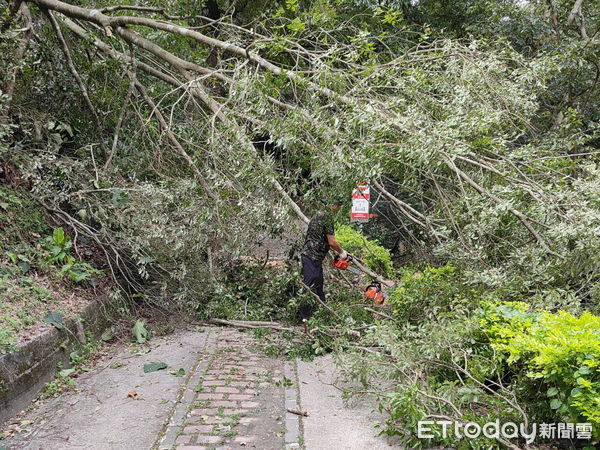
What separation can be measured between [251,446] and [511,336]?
222cm

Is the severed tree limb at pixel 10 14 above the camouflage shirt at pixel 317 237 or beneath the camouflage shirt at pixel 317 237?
above

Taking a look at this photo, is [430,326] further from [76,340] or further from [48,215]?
[48,215]

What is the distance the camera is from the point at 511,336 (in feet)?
13.2

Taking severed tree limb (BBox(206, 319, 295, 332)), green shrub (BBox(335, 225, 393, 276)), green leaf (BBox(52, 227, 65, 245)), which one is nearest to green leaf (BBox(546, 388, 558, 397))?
severed tree limb (BBox(206, 319, 295, 332))

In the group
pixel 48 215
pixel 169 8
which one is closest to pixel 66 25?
pixel 169 8

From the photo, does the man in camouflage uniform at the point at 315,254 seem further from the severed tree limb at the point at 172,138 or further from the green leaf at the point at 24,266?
the green leaf at the point at 24,266

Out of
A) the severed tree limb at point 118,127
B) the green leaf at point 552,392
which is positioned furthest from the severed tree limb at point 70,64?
the green leaf at point 552,392

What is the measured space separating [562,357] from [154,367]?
13.7 ft

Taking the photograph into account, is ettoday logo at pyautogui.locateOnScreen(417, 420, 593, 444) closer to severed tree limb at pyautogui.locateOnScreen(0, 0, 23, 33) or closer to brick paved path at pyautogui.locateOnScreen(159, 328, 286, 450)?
brick paved path at pyautogui.locateOnScreen(159, 328, 286, 450)

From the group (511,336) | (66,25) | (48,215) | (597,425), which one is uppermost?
(66,25)

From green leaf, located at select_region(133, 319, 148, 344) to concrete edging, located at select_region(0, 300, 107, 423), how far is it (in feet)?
2.34

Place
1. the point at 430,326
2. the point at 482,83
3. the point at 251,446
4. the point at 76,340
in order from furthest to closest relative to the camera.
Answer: the point at 482,83, the point at 76,340, the point at 430,326, the point at 251,446

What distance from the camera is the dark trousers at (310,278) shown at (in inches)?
273

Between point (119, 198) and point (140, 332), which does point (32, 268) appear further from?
point (140, 332)
